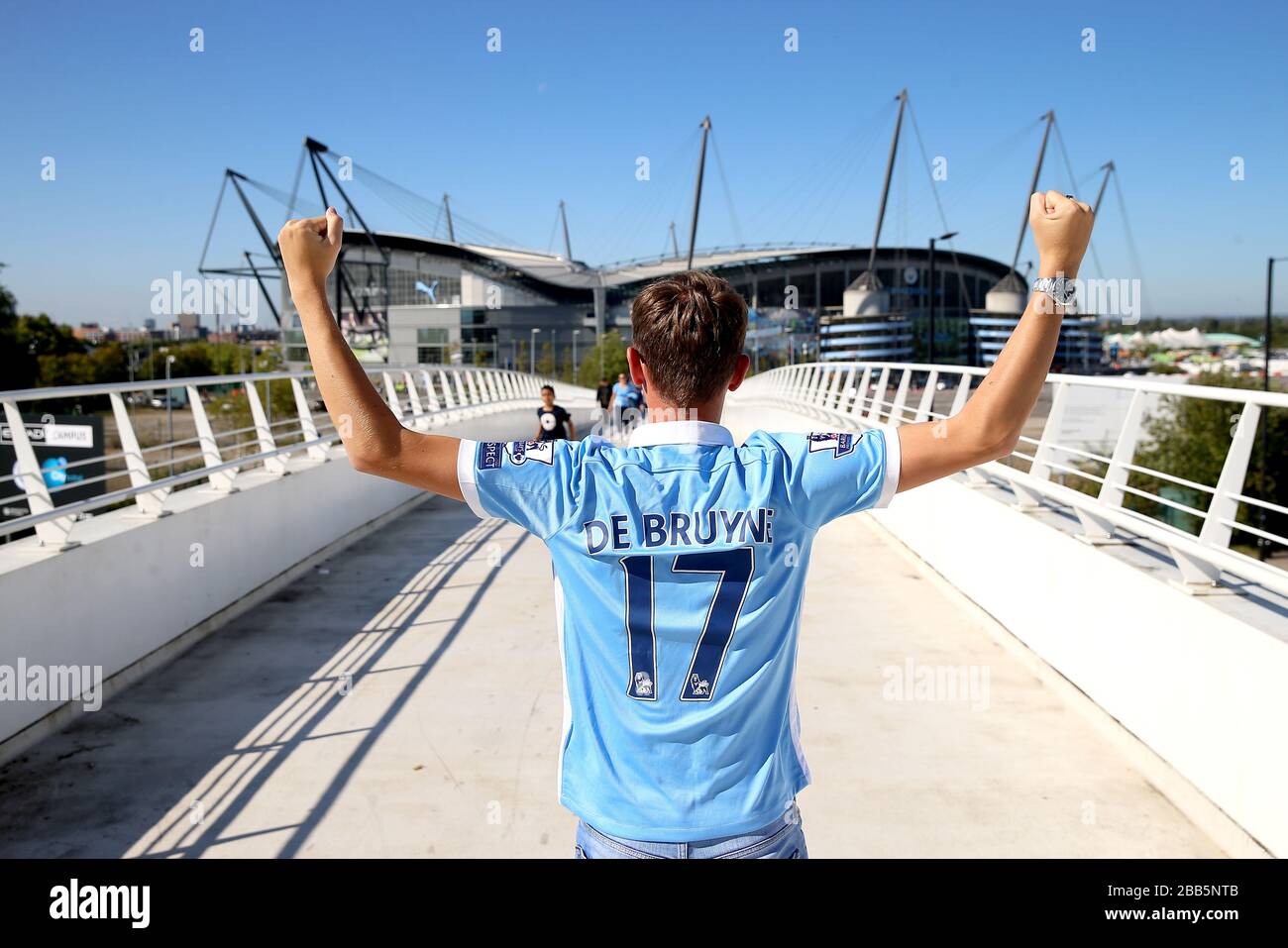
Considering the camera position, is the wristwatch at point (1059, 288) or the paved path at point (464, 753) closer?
the wristwatch at point (1059, 288)

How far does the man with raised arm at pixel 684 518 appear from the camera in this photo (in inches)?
75.1

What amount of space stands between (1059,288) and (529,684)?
603 centimetres

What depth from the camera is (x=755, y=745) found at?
1.98 meters

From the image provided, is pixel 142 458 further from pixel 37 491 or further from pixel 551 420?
pixel 551 420

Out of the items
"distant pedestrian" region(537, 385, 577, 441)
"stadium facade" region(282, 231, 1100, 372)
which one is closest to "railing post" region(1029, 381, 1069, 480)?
"distant pedestrian" region(537, 385, 577, 441)

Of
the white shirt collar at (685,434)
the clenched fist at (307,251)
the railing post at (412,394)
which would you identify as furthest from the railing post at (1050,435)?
the railing post at (412,394)

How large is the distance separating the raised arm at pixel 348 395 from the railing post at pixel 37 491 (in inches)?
225

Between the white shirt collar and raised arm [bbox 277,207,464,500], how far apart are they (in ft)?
1.17

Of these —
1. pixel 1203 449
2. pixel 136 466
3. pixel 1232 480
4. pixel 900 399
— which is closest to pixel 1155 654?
pixel 1232 480

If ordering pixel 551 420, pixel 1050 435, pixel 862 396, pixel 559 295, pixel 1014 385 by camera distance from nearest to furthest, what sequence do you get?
1. pixel 1014 385
2. pixel 1050 435
3. pixel 551 420
4. pixel 862 396
5. pixel 559 295

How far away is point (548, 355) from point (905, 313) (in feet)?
145

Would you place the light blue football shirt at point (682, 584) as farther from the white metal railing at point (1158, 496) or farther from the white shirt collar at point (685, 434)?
the white metal railing at point (1158, 496)

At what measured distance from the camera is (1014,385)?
1.89 m
